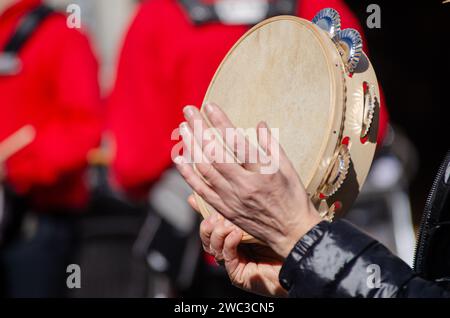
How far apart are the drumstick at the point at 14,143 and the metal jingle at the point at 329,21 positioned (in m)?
1.89

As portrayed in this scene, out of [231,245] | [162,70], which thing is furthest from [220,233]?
[162,70]

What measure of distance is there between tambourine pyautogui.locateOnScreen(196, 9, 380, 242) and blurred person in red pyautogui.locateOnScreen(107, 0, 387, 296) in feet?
2.96

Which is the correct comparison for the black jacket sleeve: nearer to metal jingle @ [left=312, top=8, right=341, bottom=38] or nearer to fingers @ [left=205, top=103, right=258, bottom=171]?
fingers @ [left=205, top=103, right=258, bottom=171]

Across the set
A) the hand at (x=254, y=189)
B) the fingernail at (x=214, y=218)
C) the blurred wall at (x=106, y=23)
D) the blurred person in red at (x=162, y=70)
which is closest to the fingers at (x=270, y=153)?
the hand at (x=254, y=189)

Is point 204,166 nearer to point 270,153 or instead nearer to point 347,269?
point 270,153

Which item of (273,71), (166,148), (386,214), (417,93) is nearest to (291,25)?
(273,71)

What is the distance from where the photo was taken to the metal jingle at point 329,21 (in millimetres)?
1377

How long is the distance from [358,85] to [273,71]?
0.18 meters

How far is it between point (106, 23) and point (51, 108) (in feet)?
12.0

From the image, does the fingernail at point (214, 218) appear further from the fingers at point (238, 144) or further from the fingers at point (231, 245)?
the fingers at point (238, 144)

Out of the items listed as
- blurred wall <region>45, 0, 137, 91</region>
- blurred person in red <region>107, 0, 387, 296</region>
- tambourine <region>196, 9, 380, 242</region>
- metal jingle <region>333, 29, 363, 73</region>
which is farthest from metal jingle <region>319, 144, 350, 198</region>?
blurred wall <region>45, 0, 137, 91</region>

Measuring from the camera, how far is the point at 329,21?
1396 mm

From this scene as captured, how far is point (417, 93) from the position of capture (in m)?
7.23
